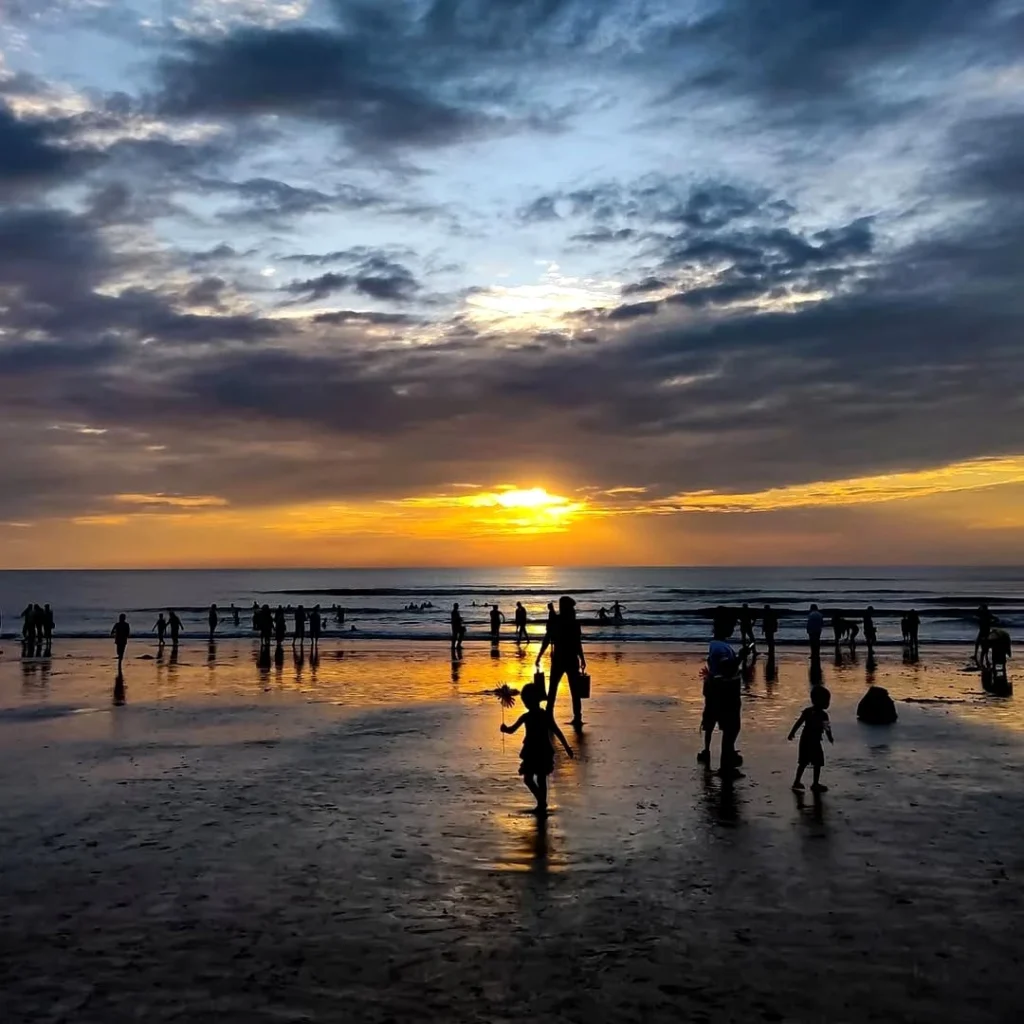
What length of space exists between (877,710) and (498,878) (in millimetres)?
12826

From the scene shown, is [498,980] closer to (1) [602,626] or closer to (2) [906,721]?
(2) [906,721]

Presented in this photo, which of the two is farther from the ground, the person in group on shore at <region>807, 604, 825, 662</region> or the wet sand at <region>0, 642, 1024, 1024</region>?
the person in group on shore at <region>807, 604, 825, 662</region>

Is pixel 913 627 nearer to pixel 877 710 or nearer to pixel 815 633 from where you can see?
pixel 815 633

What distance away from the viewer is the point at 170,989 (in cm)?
689

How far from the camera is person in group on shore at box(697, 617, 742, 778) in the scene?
1410 centimetres

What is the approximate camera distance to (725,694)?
1413 centimetres

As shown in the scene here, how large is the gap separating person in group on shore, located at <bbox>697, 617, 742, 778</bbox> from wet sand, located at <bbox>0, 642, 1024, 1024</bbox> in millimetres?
451

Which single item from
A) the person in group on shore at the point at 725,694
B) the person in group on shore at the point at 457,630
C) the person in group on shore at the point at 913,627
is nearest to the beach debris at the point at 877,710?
the person in group on shore at the point at 725,694

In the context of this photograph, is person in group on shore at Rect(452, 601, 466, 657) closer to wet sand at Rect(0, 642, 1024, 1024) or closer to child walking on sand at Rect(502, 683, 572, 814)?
wet sand at Rect(0, 642, 1024, 1024)

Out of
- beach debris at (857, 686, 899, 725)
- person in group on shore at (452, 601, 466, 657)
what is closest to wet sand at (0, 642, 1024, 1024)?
beach debris at (857, 686, 899, 725)

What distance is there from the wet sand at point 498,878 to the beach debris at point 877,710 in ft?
1.71

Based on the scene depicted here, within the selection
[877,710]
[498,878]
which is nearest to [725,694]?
[498,878]

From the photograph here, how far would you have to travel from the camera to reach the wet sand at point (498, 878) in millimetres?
6801

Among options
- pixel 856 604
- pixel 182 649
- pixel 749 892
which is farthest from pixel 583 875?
pixel 856 604
